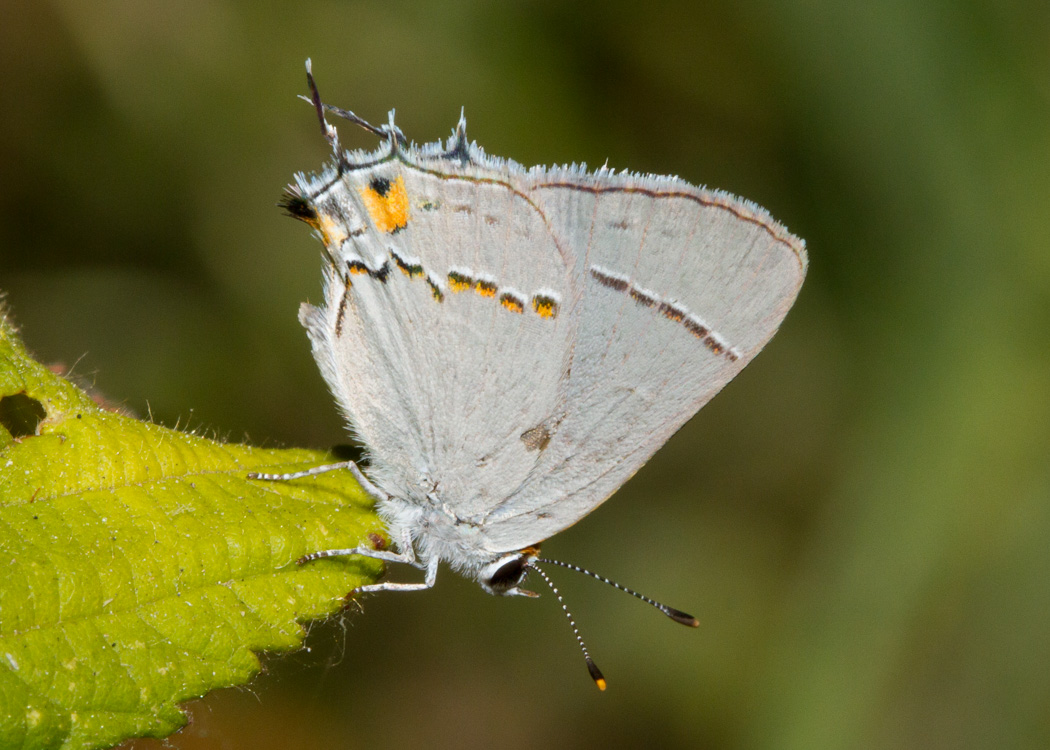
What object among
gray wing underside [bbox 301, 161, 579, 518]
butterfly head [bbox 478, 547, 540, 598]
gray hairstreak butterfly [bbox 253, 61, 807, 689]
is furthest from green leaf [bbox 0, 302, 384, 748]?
butterfly head [bbox 478, 547, 540, 598]

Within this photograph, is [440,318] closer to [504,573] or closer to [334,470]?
[334,470]

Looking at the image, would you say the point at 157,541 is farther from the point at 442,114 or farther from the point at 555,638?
the point at 442,114

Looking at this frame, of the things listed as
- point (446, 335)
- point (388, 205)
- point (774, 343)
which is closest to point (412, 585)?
point (446, 335)

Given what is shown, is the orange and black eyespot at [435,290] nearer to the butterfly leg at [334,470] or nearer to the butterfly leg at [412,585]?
the butterfly leg at [334,470]

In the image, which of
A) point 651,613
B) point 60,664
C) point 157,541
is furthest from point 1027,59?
point 60,664

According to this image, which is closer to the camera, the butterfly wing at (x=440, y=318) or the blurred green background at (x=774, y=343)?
the butterfly wing at (x=440, y=318)

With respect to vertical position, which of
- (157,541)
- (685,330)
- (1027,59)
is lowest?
(157,541)

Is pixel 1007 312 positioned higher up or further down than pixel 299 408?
higher up

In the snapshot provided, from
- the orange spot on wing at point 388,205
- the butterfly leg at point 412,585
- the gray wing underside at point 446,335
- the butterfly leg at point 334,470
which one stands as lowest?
the butterfly leg at point 412,585

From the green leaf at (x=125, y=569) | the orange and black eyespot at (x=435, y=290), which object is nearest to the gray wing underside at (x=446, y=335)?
the orange and black eyespot at (x=435, y=290)
